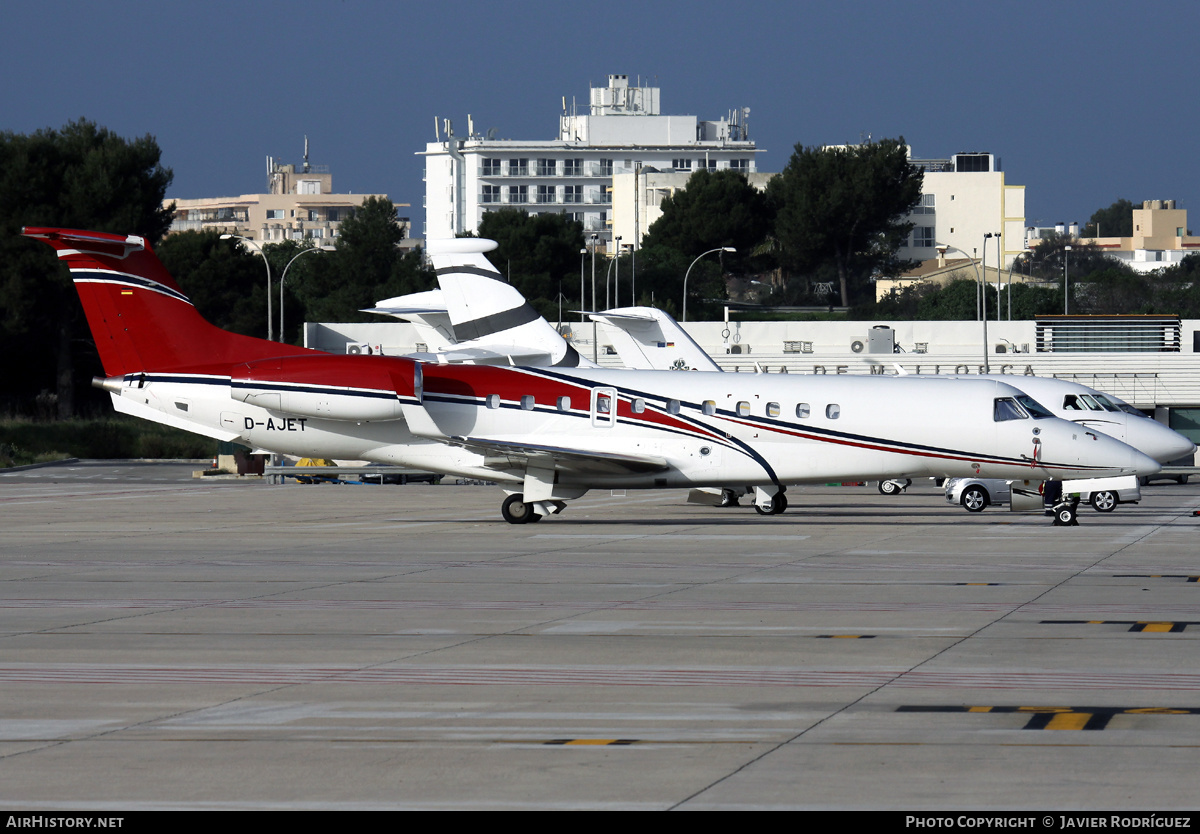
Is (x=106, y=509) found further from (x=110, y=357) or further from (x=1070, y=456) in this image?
(x=1070, y=456)

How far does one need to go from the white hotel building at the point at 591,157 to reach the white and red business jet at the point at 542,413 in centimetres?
16146

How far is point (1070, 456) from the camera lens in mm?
27812

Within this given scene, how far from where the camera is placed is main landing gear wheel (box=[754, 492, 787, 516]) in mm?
31469

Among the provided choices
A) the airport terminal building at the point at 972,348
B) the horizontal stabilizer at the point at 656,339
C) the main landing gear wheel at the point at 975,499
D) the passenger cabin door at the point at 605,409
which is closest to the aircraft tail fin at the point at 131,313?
the passenger cabin door at the point at 605,409

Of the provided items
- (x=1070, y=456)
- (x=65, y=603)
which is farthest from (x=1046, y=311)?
(x=65, y=603)

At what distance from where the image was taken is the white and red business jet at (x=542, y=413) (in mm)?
28328

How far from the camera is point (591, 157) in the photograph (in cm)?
19188

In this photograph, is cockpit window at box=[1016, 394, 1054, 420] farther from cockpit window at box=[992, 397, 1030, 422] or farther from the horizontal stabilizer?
the horizontal stabilizer

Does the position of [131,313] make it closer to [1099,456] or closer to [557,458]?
[557,458]

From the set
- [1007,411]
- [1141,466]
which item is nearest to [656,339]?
[1007,411]

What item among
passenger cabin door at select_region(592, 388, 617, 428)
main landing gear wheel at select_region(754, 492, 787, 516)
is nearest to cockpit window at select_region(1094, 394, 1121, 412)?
main landing gear wheel at select_region(754, 492, 787, 516)

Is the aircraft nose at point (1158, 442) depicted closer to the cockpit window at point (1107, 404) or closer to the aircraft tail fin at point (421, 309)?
the cockpit window at point (1107, 404)

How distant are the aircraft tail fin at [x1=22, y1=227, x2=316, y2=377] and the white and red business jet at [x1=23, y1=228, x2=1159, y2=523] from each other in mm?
29
